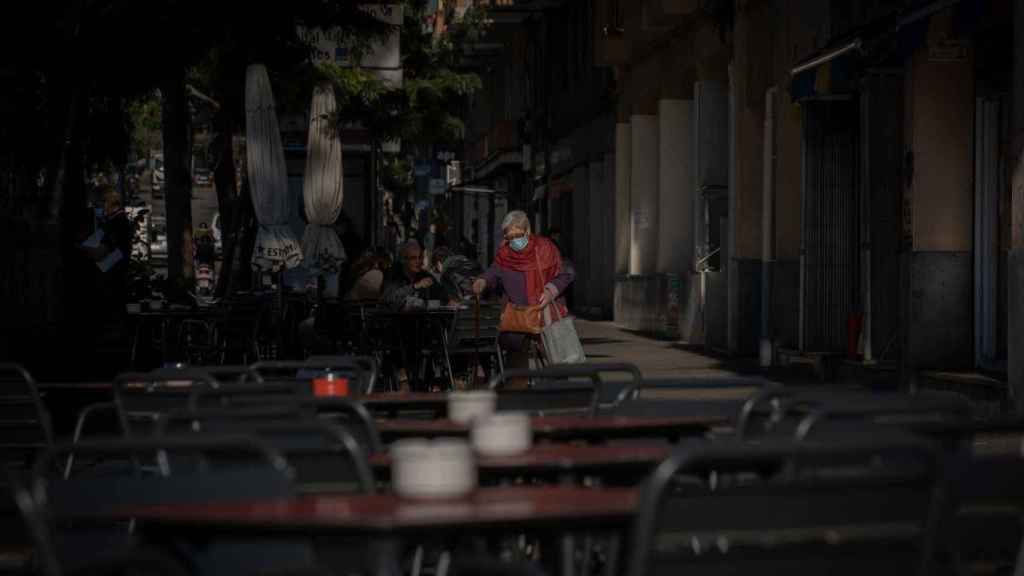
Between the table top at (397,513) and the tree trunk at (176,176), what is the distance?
2272 centimetres

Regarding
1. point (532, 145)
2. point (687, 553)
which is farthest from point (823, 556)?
point (532, 145)

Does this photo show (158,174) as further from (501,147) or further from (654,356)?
(654,356)

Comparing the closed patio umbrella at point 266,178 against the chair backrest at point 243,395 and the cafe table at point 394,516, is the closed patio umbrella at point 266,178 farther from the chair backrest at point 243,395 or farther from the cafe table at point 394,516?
the cafe table at point 394,516

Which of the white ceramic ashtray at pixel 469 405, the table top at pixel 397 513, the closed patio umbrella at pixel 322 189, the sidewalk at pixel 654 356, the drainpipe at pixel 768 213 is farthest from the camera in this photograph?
the drainpipe at pixel 768 213

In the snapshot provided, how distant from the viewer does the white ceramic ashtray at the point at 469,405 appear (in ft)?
24.9

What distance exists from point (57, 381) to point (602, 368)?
741cm

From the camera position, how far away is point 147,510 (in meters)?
5.21

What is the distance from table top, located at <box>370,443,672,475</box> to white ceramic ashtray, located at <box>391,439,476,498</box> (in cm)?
89

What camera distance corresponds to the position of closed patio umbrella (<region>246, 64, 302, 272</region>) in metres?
22.7

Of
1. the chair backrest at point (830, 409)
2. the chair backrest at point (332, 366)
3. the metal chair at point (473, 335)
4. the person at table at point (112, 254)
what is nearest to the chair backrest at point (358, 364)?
the chair backrest at point (332, 366)

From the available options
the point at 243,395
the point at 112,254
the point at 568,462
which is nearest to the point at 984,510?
the point at 568,462

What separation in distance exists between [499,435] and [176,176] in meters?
22.6

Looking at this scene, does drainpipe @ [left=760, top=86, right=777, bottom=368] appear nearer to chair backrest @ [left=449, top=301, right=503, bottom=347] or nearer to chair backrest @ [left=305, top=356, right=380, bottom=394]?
chair backrest @ [left=449, top=301, right=503, bottom=347]

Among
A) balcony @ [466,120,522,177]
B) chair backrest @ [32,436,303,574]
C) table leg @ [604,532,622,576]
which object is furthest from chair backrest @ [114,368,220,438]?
balcony @ [466,120,522,177]
